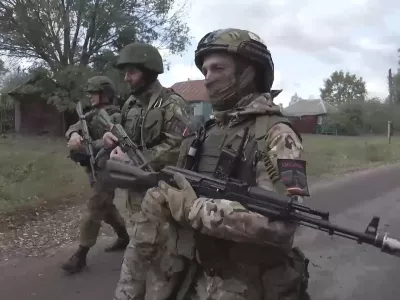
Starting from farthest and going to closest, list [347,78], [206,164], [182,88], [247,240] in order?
[347,78] → [182,88] → [206,164] → [247,240]

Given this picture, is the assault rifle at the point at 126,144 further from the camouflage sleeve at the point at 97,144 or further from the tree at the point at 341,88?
the tree at the point at 341,88

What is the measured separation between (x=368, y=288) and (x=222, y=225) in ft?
10.4

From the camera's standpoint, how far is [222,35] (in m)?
2.30

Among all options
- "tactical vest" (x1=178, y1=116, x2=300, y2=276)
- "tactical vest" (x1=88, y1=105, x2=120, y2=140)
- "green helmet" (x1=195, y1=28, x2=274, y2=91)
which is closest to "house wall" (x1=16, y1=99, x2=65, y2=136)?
"tactical vest" (x1=88, y1=105, x2=120, y2=140)

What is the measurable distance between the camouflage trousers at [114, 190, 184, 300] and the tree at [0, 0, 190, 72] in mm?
16885

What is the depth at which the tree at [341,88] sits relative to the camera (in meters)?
70.0

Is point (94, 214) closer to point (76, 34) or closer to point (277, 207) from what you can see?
point (277, 207)

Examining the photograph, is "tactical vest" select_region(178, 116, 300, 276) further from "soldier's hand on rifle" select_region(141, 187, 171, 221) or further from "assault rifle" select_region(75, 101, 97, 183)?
"assault rifle" select_region(75, 101, 97, 183)

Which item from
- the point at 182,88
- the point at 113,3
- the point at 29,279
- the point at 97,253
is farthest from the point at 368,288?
the point at 182,88

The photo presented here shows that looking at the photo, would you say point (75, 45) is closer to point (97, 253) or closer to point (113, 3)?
point (113, 3)

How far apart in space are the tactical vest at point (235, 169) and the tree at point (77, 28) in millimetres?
17015

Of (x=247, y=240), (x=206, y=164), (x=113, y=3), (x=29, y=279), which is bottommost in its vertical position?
(x=29, y=279)

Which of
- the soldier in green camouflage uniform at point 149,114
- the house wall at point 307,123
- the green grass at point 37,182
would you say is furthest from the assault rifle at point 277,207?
the house wall at point 307,123

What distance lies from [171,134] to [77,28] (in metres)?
16.5
